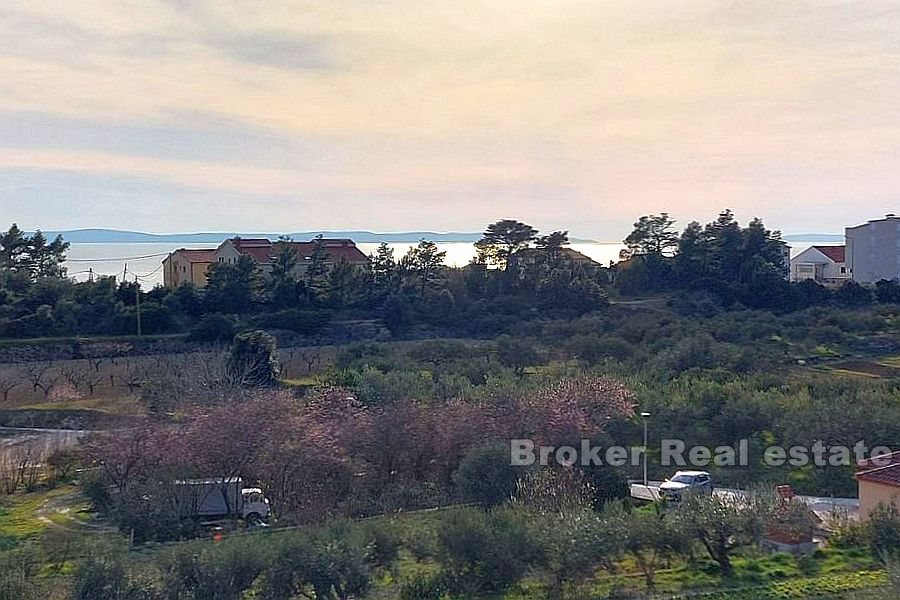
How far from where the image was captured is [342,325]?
34062 mm

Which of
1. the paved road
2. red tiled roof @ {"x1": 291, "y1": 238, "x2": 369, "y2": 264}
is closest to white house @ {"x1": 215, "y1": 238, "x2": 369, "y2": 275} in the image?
A: red tiled roof @ {"x1": 291, "y1": 238, "x2": 369, "y2": 264}

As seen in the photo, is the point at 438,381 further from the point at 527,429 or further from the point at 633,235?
the point at 633,235

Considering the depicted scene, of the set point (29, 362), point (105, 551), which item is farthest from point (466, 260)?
point (105, 551)

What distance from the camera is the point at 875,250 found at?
48375 millimetres

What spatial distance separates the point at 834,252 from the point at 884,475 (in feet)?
143

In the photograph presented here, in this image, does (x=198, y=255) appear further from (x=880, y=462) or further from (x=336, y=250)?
(x=880, y=462)

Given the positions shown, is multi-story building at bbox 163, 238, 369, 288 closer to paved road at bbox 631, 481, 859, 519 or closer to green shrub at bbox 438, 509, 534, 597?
paved road at bbox 631, 481, 859, 519

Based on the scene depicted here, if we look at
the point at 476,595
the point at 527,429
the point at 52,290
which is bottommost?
the point at 476,595

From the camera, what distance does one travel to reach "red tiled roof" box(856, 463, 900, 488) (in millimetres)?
13227

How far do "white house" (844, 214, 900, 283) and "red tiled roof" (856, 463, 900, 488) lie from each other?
3651cm

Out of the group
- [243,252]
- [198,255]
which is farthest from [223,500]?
[198,255]

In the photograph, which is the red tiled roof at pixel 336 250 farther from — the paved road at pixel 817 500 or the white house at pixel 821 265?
the white house at pixel 821 265

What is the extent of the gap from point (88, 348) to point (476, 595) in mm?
23484

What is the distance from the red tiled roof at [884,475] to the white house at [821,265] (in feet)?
130
